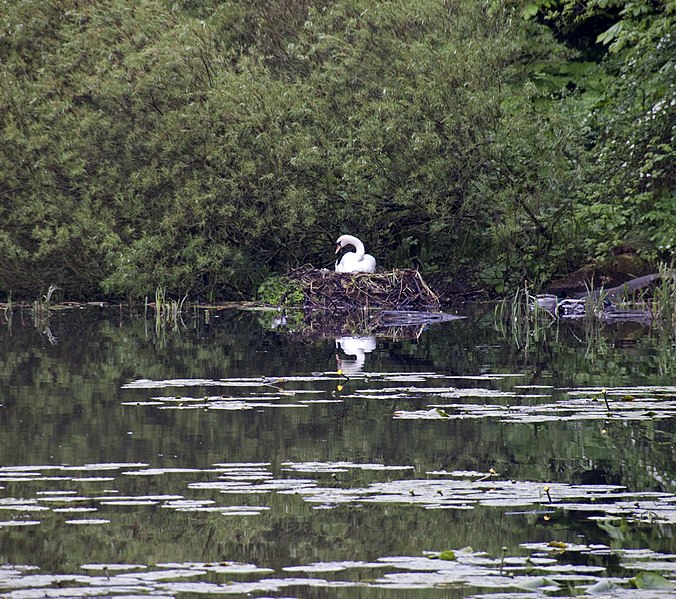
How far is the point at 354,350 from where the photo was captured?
48.6ft

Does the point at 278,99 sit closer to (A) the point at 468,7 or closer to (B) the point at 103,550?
(A) the point at 468,7

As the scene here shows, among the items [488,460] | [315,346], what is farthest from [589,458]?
[315,346]

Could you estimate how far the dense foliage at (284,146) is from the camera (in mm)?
25156

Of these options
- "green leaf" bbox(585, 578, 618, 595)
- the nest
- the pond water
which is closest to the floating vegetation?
the nest

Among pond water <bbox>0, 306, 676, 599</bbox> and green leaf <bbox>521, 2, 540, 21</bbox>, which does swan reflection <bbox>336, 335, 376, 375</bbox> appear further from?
green leaf <bbox>521, 2, 540, 21</bbox>

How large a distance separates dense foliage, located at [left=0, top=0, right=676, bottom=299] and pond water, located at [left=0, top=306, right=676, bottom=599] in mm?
11900

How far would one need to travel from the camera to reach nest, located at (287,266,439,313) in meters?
22.3

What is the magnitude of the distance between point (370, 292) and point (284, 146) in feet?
13.5

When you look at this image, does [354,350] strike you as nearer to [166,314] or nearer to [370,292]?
[370,292]

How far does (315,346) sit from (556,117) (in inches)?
435

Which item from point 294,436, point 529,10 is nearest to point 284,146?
point 529,10

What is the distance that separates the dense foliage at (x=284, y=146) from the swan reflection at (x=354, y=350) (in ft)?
29.2

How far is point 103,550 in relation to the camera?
5.42 m

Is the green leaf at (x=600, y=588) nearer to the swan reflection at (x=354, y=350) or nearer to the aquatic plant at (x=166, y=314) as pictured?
the swan reflection at (x=354, y=350)
